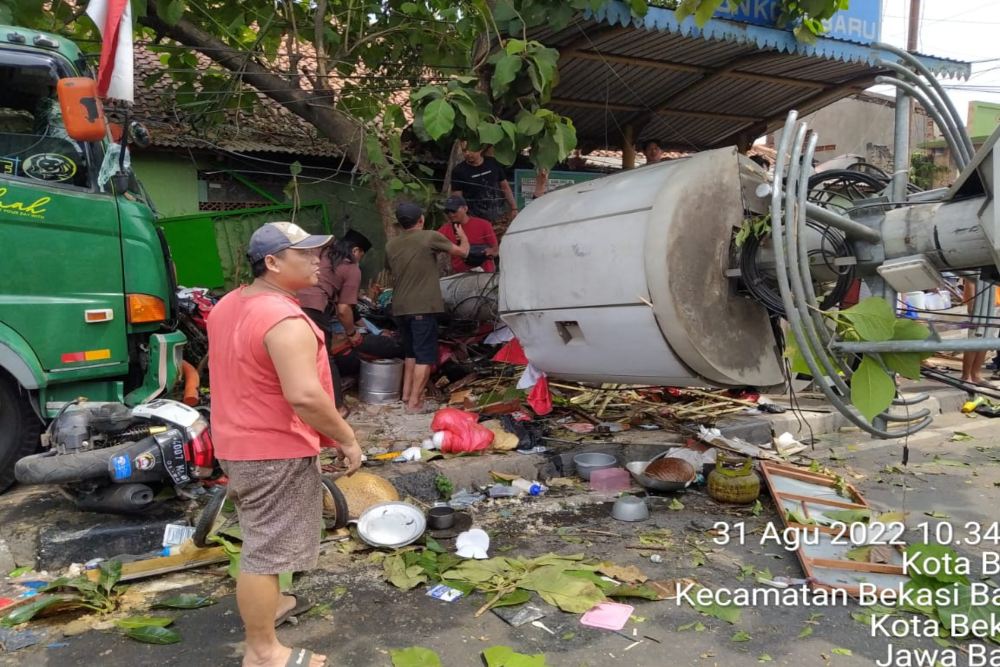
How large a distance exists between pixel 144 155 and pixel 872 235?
878 centimetres

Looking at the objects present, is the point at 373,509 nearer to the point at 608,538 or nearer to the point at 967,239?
the point at 608,538

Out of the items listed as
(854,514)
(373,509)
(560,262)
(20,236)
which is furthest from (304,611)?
(854,514)

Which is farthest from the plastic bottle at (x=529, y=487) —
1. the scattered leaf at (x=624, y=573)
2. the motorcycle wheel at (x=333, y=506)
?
the motorcycle wheel at (x=333, y=506)

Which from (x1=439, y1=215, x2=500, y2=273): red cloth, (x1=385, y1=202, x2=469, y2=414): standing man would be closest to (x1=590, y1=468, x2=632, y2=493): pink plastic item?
(x1=385, y1=202, x2=469, y2=414): standing man

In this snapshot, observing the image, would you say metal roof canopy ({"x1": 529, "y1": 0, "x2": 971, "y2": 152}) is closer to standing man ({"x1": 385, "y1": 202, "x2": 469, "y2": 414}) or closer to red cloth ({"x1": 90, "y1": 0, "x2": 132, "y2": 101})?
standing man ({"x1": 385, "y1": 202, "x2": 469, "y2": 414})

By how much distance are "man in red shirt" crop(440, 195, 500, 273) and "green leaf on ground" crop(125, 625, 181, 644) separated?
4112mm

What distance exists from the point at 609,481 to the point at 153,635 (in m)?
2.92

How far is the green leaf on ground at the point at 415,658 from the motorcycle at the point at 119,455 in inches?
68.1

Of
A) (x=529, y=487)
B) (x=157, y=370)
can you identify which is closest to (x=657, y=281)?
(x=529, y=487)

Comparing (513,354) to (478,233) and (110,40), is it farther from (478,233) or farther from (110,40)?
(110,40)

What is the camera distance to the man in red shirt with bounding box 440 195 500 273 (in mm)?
6520

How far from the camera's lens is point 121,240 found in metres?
4.42

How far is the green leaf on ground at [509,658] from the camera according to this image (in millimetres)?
2734

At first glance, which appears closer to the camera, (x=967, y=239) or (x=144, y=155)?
(x=967, y=239)
